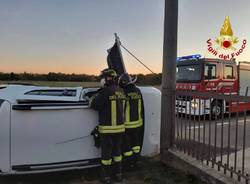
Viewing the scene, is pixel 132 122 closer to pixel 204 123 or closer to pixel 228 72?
pixel 204 123

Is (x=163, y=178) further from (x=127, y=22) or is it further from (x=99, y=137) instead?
(x=127, y=22)

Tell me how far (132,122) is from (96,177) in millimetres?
1077

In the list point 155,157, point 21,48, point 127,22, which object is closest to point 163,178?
point 155,157

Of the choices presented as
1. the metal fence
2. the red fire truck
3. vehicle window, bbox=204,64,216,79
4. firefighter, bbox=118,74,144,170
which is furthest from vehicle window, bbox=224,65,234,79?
firefighter, bbox=118,74,144,170

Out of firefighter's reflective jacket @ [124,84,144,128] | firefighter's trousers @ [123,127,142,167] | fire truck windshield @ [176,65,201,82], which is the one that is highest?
fire truck windshield @ [176,65,201,82]

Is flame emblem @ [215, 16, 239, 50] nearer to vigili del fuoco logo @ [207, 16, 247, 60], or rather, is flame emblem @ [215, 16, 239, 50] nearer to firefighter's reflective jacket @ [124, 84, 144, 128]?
→ vigili del fuoco logo @ [207, 16, 247, 60]

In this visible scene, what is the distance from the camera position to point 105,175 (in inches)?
199

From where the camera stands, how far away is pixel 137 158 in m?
5.67

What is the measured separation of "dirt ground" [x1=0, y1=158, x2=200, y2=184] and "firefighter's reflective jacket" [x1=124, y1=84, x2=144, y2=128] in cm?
83

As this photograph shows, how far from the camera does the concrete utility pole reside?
19.4ft

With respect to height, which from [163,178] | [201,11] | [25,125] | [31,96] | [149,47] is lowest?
[163,178]

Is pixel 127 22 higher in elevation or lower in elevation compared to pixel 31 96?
higher

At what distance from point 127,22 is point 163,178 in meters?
7.65

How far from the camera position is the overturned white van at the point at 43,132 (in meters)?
4.64
